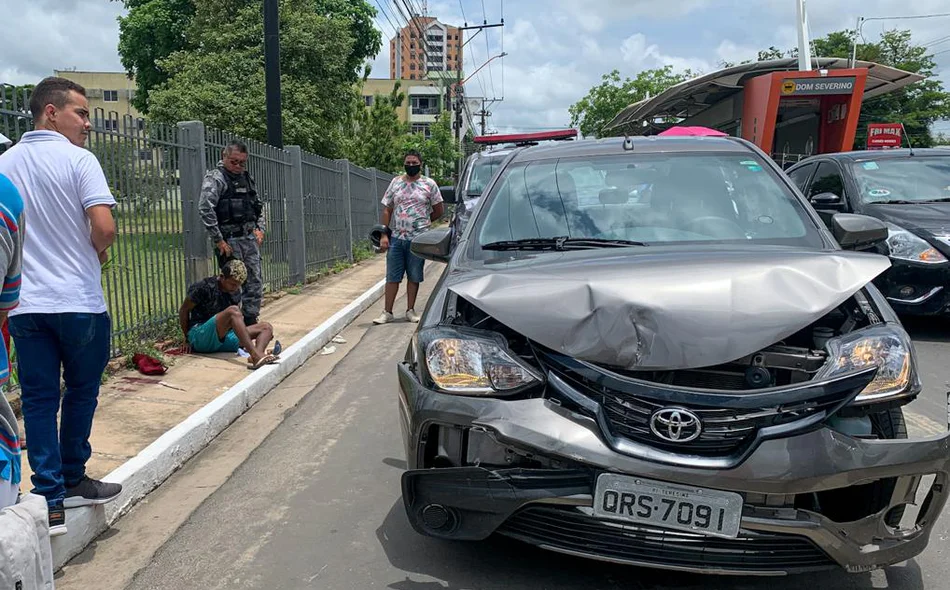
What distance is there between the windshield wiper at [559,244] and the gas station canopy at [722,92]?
15.4 m

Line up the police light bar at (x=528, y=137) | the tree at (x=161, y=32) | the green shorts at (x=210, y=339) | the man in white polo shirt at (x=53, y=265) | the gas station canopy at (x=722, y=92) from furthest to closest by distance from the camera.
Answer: the tree at (x=161, y=32) < the gas station canopy at (x=722, y=92) < the police light bar at (x=528, y=137) < the green shorts at (x=210, y=339) < the man in white polo shirt at (x=53, y=265)

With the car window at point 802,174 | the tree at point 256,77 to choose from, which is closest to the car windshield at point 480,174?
the car window at point 802,174

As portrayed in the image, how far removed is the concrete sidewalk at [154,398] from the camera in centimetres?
433

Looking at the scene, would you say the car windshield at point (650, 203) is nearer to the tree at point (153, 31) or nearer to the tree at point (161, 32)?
the tree at point (161, 32)

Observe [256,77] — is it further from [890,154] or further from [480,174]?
[890,154]

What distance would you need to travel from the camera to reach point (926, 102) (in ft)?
147

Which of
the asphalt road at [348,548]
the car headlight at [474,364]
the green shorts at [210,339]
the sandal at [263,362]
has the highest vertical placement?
the car headlight at [474,364]

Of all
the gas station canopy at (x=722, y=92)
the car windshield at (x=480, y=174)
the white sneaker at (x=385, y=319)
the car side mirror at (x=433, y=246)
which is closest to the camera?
the car side mirror at (x=433, y=246)

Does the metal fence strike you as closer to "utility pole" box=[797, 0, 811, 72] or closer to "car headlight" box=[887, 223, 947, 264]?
"car headlight" box=[887, 223, 947, 264]

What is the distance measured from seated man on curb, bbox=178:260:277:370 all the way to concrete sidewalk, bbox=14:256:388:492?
12 centimetres

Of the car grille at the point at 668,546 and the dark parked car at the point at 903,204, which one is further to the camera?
the dark parked car at the point at 903,204

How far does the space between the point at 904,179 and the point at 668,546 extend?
6.85m

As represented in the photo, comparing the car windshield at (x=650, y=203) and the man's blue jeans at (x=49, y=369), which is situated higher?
the car windshield at (x=650, y=203)

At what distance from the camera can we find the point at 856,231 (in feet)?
12.3
